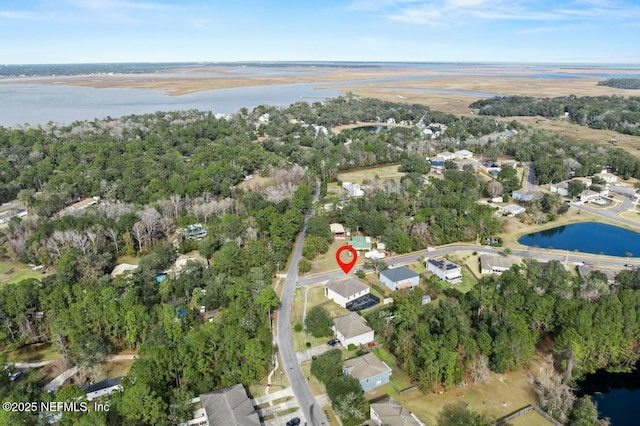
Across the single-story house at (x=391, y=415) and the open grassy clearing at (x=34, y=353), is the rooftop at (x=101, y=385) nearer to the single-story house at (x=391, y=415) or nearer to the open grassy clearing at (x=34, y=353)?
the open grassy clearing at (x=34, y=353)

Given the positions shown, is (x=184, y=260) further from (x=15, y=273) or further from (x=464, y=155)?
(x=464, y=155)

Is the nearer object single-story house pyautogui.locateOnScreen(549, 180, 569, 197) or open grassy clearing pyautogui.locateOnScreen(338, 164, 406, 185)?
single-story house pyautogui.locateOnScreen(549, 180, 569, 197)

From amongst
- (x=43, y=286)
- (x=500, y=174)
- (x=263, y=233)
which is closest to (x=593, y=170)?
(x=500, y=174)

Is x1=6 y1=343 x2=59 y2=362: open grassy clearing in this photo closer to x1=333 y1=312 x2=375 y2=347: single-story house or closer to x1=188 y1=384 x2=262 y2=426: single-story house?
x1=188 y1=384 x2=262 y2=426: single-story house

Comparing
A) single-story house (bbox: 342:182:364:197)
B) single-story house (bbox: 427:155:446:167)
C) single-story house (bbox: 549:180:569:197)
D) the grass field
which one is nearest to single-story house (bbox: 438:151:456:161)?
single-story house (bbox: 427:155:446:167)

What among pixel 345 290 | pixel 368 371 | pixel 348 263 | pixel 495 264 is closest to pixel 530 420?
pixel 368 371

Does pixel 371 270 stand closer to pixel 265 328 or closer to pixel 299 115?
pixel 265 328

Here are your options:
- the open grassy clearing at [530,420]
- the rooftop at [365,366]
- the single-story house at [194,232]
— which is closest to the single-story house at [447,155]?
the single-story house at [194,232]
